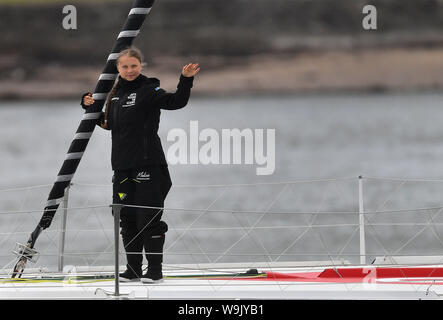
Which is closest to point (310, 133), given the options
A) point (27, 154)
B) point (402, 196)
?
point (27, 154)

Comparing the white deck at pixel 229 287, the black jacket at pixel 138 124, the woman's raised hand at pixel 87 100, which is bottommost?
the white deck at pixel 229 287

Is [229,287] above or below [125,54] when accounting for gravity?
below

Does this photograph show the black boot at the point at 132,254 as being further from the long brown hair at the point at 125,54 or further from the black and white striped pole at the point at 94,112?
the long brown hair at the point at 125,54

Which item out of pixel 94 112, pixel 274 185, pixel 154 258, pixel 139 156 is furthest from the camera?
pixel 274 185

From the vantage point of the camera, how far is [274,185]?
1936 cm

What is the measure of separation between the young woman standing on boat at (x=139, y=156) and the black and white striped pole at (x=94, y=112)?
1.19 ft

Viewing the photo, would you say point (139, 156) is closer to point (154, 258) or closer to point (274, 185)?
point (154, 258)

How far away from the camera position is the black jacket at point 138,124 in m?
5.79

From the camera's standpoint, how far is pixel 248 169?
24.4m

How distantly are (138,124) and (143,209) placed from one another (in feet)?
1.82

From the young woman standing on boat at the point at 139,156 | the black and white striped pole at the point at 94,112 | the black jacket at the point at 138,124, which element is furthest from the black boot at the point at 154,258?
the black and white striped pole at the point at 94,112

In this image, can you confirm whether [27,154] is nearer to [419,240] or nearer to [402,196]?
[402,196]

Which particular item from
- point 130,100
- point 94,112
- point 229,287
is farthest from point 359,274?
point 94,112
